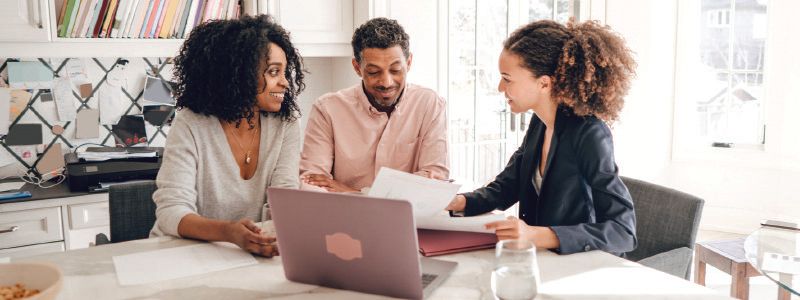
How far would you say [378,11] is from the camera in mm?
2945

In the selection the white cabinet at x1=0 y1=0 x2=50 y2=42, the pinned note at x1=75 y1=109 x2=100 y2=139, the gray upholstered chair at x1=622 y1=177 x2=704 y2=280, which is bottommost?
the gray upholstered chair at x1=622 y1=177 x2=704 y2=280

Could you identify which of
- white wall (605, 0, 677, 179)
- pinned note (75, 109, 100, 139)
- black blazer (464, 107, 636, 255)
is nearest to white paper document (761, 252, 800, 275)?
black blazer (464, 107, 636, 255)

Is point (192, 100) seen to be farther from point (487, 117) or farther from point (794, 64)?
point (794, 64)

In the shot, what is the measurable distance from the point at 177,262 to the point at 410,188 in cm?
52

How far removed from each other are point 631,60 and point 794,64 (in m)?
2.57

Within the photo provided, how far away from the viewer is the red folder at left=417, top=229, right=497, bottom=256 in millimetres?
1455

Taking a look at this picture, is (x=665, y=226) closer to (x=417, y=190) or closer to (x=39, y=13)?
(x=417, y=190)

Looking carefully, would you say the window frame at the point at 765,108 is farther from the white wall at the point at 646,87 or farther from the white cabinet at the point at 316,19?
the white cabinet at the point at 316,19

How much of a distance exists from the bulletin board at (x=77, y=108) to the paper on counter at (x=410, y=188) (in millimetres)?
1998

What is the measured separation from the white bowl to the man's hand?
1.20 m

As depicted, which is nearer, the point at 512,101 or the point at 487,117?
the point at 512,101

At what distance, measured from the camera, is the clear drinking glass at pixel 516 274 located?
43.0 inches

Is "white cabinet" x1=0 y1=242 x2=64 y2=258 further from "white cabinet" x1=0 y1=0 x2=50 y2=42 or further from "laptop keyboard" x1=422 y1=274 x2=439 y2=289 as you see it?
"laptop keyboard" x1=422 y1=274 x2=439 y2=289

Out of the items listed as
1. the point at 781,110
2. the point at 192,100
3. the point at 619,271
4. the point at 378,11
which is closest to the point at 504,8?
the point at 378,11
